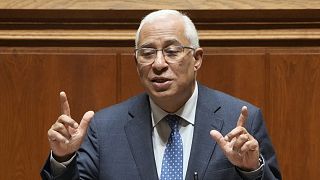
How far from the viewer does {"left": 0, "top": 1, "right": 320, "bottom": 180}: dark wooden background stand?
1.48 m

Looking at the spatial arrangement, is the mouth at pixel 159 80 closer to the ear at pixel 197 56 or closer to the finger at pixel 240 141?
the ear at pixel 197 56

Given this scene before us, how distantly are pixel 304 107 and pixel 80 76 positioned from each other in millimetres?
544

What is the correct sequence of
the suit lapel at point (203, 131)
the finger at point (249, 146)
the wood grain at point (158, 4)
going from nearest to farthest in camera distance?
the finger at point (249, 146) → the suit lapel at point (203, 131) → the wood grain at point (158, 4)

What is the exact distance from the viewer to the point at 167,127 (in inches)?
49.3

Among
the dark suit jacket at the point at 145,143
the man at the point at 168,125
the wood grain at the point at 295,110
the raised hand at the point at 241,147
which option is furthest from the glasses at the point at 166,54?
the wood grain at the point at 295,110

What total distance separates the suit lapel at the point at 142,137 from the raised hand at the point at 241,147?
175 mm

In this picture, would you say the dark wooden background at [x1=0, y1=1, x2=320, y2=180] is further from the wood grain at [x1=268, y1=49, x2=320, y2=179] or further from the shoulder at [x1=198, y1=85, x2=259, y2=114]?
the shoulder at [x1=198, y1=85, x2=259, y2=114]

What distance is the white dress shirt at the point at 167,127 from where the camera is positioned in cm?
123

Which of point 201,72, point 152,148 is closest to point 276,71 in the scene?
point 201,72

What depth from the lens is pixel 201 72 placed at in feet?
4.93

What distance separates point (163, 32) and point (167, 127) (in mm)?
191

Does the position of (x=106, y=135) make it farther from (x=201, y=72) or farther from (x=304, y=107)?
(x=304, y=107)

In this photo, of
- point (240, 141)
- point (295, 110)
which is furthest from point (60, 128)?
point (295, 110)

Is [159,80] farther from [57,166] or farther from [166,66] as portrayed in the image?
[57,166]
